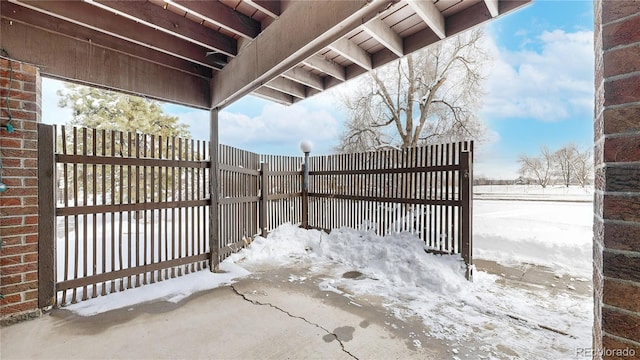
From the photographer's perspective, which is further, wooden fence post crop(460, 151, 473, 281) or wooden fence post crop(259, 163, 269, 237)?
wooden fence post crop(259, 163, 269, 237)

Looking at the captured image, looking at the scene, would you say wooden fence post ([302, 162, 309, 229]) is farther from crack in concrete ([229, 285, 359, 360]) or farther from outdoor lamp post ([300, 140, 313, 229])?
crack in concrete ([229, 285, 359, 360])

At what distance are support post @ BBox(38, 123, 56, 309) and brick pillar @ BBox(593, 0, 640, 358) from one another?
13.4 ft

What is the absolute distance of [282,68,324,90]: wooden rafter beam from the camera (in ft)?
11.6

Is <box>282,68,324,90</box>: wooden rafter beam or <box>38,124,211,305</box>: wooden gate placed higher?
<box>282,68,324,90</box>: wooden rafter beam

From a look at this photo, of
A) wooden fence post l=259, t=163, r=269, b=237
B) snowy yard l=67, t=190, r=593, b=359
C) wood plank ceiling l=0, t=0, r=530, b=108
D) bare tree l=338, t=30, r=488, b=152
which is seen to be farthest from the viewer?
bare tree l=338, t=30, r=488, b=152

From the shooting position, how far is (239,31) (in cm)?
263

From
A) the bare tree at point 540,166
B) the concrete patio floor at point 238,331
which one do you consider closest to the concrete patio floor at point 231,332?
the concrete patio floor at point 238,331

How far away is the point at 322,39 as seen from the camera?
2094mm

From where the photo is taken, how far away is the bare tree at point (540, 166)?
2219cm

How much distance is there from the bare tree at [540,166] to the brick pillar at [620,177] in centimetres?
2724

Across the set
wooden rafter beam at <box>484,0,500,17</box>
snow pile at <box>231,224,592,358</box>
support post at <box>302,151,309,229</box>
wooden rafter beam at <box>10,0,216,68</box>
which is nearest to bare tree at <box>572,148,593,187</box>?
snow pile at <box>231,224,592,358</box>

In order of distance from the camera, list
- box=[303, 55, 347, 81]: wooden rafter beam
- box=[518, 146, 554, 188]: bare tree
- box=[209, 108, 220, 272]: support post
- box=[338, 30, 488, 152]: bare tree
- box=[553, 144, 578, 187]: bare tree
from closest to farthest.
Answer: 1. box=[303, 55, 347, 81]: wooden rafter beam
2. box=[209, 108, 220, 272]: support post
3. box=[338, 30, 488, 152]: bare tree
4. box=[553, 144, 578, 187]: bare tree
5. box=[518, 146, 554, 188]: bare tree

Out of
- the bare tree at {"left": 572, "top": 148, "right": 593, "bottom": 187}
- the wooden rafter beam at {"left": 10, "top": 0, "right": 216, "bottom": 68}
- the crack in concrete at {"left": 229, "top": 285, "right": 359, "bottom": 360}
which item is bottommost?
the crack in concrete at {"left": 229, "top": 285, "right": 359, "bottom": 360}

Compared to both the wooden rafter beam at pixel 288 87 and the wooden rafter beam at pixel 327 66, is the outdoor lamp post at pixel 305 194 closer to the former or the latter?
the wooden rafter beam at pixel 288 87
